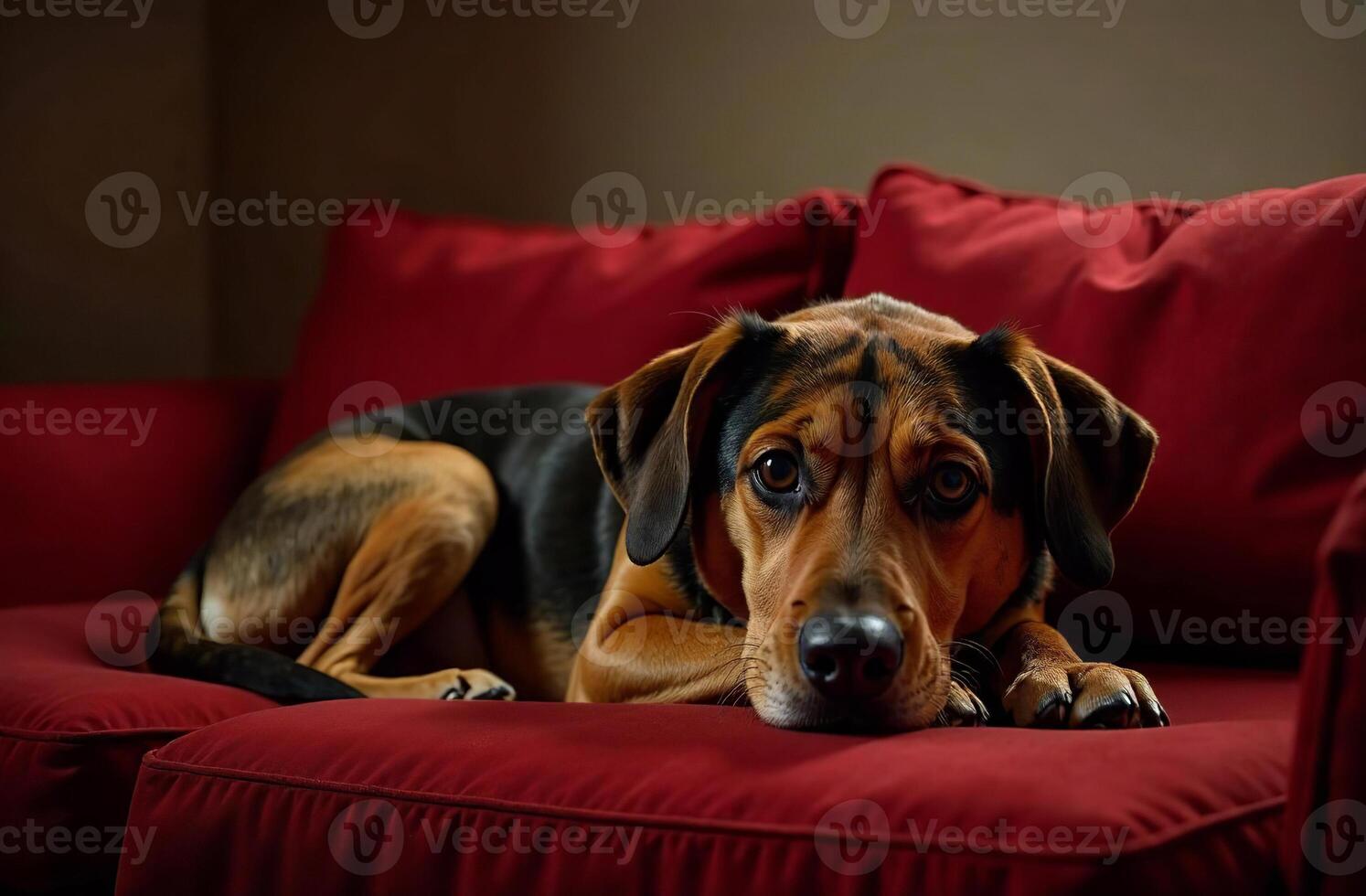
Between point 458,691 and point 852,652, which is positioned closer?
point 852,652

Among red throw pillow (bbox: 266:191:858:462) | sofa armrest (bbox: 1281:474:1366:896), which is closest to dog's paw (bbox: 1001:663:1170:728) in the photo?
sofa armrest (bbox: 1281:474:1366:896)

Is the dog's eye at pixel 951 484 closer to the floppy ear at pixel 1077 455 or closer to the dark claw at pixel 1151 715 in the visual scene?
the floppy ear at pixel 1077 455

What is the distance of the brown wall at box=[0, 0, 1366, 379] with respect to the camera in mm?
3346

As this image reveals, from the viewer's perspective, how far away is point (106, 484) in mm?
2939

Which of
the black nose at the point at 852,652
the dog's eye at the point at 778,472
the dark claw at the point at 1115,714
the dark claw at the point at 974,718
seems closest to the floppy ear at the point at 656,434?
the dog's eye at the point at 778,472

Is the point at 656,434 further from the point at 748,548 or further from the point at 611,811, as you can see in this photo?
the point at 611,811

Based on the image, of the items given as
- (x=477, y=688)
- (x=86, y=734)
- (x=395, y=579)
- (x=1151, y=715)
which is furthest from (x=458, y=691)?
(x=1151, y=715)

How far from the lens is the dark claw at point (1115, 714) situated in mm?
1611

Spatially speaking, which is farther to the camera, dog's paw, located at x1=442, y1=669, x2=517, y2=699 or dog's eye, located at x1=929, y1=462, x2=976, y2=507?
dog's paw, located at x1=442, y1=669, x2=517, y2=699

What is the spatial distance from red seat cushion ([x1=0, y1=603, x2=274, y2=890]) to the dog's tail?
14 cm

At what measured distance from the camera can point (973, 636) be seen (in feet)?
6.65

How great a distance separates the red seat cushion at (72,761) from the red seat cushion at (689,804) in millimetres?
211

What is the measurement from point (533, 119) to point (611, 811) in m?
3.34

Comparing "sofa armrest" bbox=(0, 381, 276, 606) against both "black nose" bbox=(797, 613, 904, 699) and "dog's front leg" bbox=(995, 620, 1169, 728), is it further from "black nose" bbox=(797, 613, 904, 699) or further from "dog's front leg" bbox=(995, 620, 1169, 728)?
"dog's front leg" bbox=(995, 620, 1169, 728)
